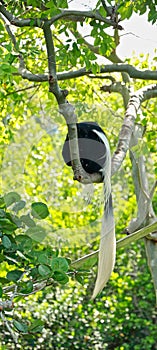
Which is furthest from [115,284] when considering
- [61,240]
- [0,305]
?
[0,305]

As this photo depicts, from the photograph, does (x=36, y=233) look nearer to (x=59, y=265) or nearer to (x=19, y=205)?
(x=19, y=205)

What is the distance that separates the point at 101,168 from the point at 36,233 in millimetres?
198

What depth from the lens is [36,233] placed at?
4.62 feet

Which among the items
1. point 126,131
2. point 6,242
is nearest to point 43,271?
point 6,242

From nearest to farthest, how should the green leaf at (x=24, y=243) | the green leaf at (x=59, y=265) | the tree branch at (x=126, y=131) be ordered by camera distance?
the green leaf at (x=59, y=265) → the green leaf at (x=24, y=243) → the tree branch at (x=126, y=131)

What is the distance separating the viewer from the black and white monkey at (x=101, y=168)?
4.56 ft

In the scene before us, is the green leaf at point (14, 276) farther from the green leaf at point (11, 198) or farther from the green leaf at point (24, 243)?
the green leaf at point (11, 198)

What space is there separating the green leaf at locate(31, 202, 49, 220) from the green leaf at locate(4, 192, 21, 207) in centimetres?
5

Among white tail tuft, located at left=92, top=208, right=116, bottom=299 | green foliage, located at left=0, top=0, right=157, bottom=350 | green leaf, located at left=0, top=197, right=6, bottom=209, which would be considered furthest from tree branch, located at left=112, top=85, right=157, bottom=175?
green leaf, located at left=0, top=197, right=6, bottom=209

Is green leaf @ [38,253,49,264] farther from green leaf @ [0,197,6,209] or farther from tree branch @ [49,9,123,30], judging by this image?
tree branch @ [49,9,123,30]

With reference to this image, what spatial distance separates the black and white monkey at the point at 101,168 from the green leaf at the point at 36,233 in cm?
13

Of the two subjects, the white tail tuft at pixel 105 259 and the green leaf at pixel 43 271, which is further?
the white tail tuft at pixel 105 259

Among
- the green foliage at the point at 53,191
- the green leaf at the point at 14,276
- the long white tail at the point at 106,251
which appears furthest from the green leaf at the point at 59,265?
the long white tail at the point at 106,251

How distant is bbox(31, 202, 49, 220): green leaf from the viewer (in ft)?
4.46
